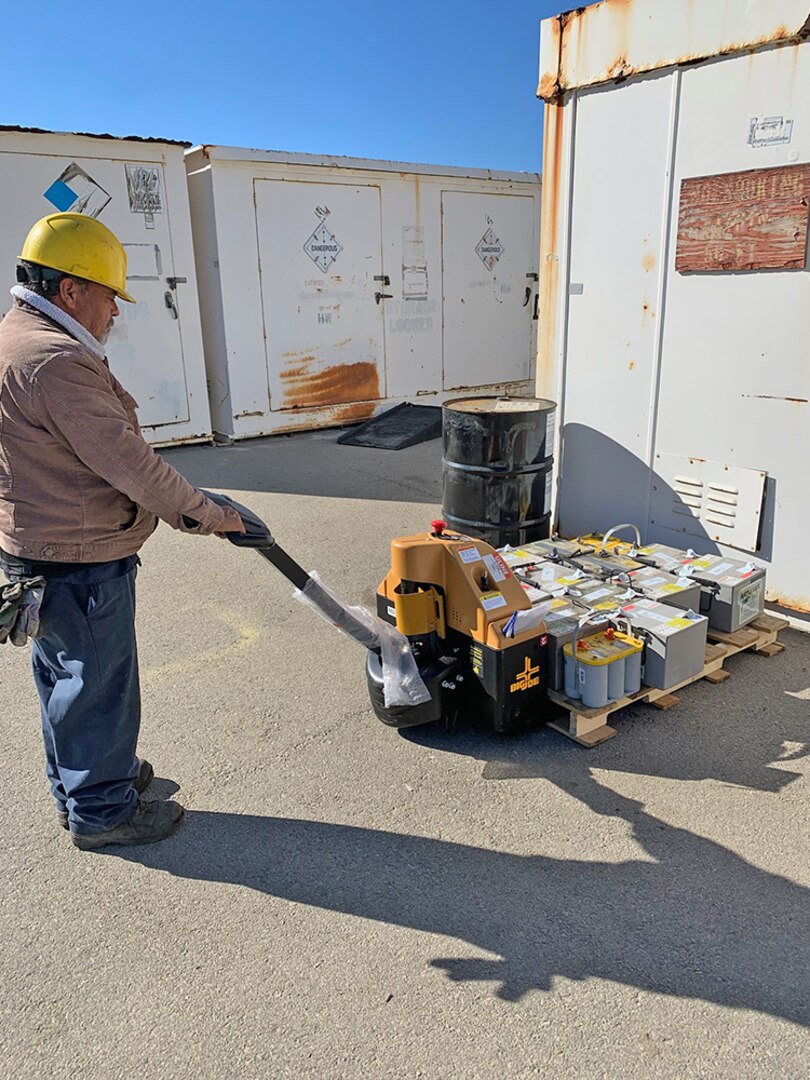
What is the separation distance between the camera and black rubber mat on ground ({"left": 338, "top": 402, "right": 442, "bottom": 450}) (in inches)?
373

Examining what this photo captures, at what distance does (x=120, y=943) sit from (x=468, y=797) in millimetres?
1277

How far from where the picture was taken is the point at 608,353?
5008mm

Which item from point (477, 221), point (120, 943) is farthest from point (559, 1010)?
point (477, 221)

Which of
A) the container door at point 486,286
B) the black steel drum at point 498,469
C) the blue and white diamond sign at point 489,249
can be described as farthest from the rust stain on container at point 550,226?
the blue and white diamond sign at point 489,249

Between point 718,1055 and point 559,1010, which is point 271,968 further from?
point 718,1055

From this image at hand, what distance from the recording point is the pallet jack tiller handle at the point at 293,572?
2.77 metres

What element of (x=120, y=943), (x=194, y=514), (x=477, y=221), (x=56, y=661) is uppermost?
(x=477, y=221)

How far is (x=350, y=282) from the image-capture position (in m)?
9.97

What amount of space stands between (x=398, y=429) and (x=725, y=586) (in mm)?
6361

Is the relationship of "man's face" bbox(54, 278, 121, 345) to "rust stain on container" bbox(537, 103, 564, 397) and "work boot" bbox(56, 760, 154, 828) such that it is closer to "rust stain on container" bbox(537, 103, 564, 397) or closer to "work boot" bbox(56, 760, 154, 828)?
"work boot" bbox(56, 760, 154, 828)

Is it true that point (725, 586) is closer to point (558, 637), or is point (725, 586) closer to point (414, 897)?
point (558, 637)

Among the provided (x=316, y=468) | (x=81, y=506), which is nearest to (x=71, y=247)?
(x=81, y=506)

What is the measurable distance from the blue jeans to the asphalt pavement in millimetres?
250

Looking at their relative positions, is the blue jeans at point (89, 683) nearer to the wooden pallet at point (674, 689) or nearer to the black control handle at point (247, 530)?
the black control handle at point (247, 530)
